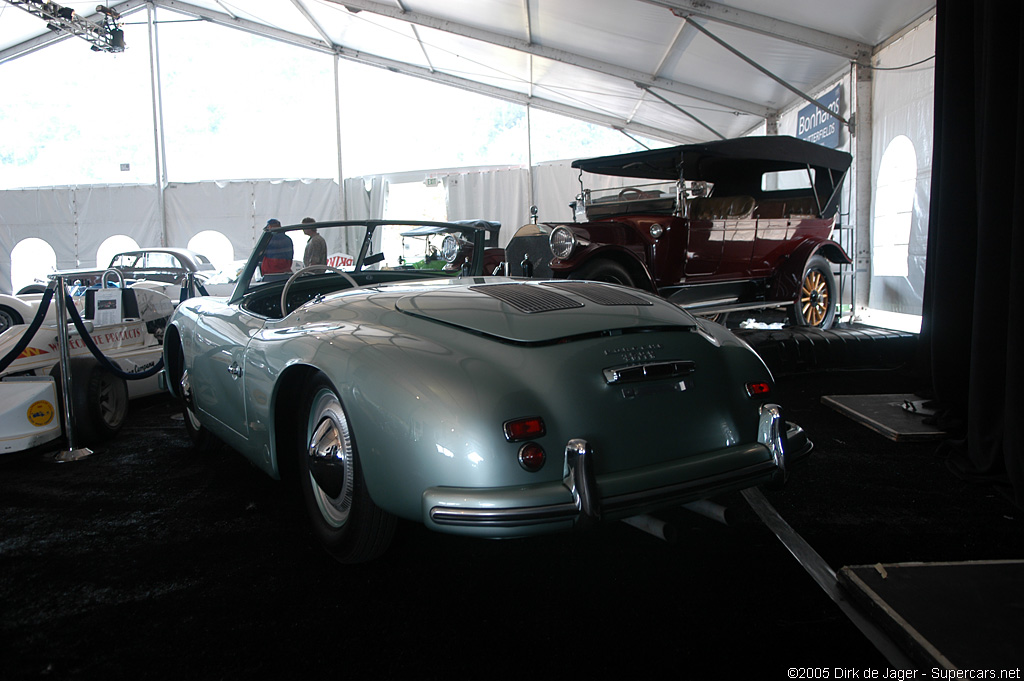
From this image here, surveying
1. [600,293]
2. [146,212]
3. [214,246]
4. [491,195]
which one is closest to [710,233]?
[600,293]

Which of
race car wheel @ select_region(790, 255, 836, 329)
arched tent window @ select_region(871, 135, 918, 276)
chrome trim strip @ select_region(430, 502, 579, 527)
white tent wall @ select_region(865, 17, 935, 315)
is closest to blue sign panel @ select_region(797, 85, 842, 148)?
white tent wall @ select_region(865, 17, 935, 315)

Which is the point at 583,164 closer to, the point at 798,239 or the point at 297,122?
the point at 798,239

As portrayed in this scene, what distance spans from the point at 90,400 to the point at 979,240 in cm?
466

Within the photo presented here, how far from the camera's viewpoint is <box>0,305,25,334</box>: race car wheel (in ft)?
22.1

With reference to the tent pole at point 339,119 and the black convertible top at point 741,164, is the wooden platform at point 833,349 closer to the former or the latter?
the black convertible top at point 741,164

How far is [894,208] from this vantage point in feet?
25.3

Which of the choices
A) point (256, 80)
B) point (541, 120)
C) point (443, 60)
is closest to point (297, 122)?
point (256, 80)

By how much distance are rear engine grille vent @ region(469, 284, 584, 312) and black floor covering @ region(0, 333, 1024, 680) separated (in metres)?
0.78

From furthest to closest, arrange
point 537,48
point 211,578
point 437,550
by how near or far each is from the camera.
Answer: point 537,48 < point 437,550 < point 211,578

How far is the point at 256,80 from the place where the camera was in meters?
17.7

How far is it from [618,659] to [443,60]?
15.4 m

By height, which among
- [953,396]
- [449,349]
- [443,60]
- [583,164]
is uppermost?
[443,60]

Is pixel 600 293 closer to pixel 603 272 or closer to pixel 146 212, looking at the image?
pixel 603 272

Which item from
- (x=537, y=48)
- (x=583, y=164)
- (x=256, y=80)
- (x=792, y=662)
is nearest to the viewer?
(x=792, y=662)
